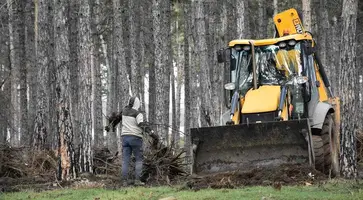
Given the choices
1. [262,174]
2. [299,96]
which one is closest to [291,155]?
[262,174]

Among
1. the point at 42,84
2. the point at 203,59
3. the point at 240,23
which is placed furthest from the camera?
the point at 240,23

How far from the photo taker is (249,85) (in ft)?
46.6

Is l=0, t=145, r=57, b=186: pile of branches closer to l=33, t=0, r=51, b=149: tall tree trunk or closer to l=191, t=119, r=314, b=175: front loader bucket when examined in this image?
l=33, t=0, r=51, b=149: tall tree trunk

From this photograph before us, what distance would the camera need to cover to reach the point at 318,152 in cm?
1309

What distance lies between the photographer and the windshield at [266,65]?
1388cm

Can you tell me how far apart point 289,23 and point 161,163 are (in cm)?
466

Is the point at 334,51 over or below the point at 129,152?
over

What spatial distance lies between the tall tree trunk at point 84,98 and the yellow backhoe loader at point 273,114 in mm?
2482

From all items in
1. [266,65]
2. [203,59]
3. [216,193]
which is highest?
[203,59]

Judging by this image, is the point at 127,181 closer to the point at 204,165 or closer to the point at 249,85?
the point at 204,165

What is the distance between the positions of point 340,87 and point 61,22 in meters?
6.20

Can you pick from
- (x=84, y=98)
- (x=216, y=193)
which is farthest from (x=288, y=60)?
(x=84, y=98)

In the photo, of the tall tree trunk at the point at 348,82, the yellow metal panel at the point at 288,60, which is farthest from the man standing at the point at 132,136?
the tall tree trunk at the point at 348,82

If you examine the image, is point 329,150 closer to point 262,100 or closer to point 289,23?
point 262,100
